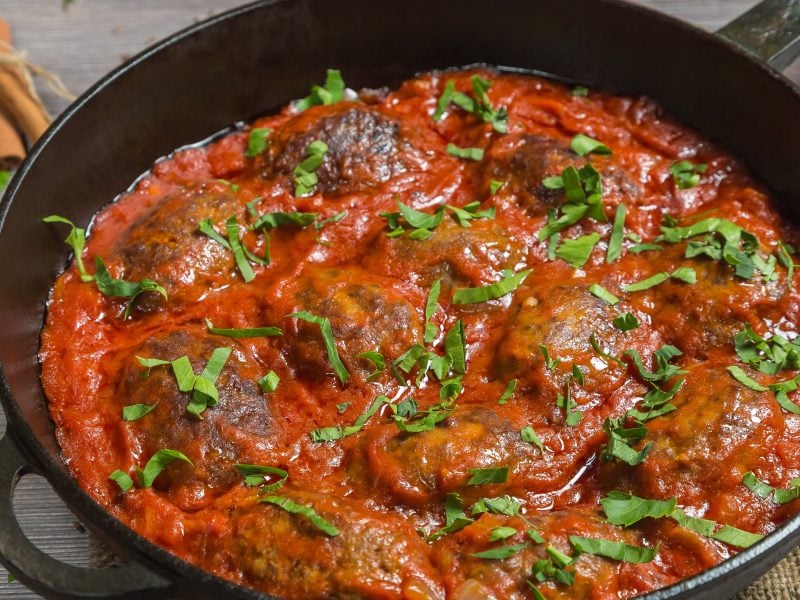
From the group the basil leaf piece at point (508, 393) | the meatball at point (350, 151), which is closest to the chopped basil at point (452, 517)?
the basil leaf piece at point (508, 393)

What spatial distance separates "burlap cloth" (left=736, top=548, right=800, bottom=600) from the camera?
3.45 m

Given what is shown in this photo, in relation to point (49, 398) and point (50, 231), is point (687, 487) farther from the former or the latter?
point (50, 231)

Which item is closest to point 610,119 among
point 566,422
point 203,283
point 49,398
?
point 566,422

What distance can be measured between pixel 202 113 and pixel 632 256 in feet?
7.27

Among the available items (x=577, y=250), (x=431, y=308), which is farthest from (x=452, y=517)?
(x=577, y=250)

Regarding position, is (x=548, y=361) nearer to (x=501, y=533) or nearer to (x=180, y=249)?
(x=501, y=533)

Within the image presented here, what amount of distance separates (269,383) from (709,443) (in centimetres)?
160

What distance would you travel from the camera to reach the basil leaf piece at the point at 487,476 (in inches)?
120

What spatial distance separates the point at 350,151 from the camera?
162 inches

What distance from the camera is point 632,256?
152 inches

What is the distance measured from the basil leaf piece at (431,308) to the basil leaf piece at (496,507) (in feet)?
2.37

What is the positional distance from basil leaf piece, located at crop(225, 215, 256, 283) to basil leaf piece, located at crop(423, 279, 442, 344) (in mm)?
785

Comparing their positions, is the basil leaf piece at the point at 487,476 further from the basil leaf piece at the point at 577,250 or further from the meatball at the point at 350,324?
the basil leaf piece at the point at 577,250

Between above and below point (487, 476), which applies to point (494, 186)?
above
